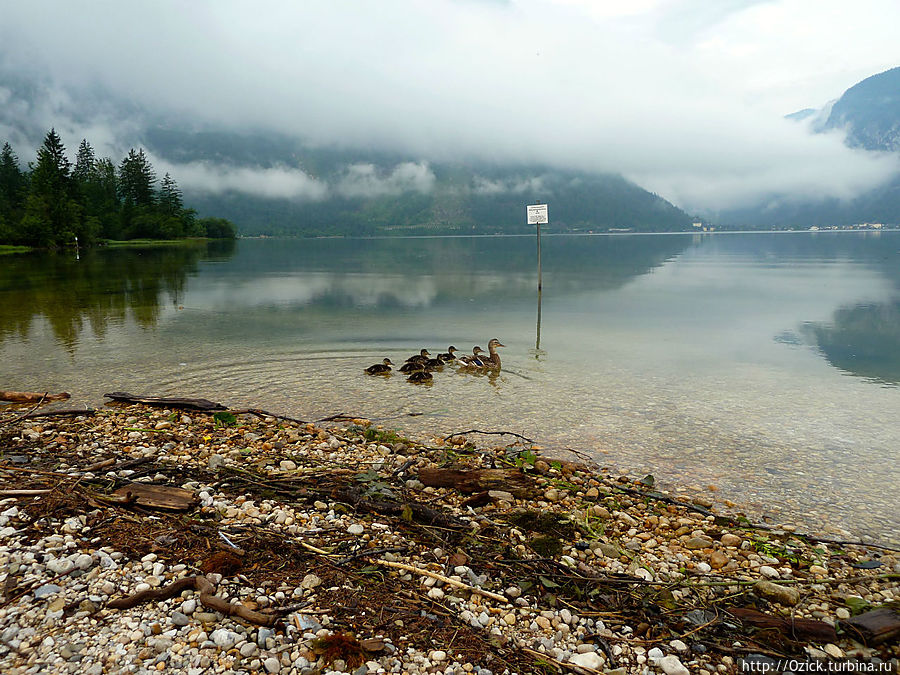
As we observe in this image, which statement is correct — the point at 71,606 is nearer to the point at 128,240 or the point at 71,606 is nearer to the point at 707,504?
the point at 707,504

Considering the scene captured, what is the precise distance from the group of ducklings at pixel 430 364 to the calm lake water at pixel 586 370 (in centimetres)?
36

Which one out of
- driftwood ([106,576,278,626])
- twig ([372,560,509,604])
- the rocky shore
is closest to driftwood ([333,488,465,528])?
the rocky shore

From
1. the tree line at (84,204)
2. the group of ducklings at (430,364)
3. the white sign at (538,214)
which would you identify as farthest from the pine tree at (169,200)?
the group of ducklings at (430,364)

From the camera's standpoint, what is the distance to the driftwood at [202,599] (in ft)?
14.1

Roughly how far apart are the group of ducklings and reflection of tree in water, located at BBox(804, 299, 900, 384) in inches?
349

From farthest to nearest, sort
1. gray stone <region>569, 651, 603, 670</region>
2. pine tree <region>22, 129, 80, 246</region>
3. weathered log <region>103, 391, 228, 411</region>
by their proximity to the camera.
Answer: pine tree <region>22, 129, 80, 246</region>, weathered log <region>103, 391, 228, 411</region>, gray stone <region>569, 651, 603, 670</region>

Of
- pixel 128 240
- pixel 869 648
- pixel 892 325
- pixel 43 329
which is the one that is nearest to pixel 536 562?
pixel 869 648

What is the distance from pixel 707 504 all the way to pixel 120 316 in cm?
2215

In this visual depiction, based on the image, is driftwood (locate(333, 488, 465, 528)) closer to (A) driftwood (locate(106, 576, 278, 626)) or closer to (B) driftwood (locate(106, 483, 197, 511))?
(B) driftwood (locate(106, 483, 197, 511))

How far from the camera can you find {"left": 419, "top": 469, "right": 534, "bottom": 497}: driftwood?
7129 millimetres

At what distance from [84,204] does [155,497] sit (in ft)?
439

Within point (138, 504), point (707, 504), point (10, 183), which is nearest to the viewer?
point (138, 504)

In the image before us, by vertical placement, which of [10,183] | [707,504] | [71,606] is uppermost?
[10,183]

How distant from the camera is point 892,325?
68.3 feet
